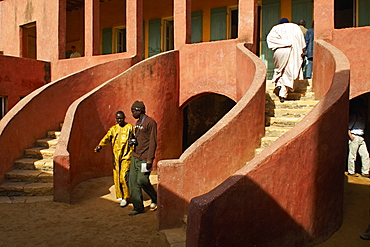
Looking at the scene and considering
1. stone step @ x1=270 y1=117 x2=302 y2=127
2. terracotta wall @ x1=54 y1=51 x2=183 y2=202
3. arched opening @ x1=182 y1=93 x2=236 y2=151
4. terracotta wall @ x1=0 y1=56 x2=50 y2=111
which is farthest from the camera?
arched opening @ x1=182 y1=93 x2=236 y2=151

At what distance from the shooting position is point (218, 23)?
40.3 ft

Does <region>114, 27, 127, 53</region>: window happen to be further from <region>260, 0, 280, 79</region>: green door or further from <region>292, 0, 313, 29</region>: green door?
<region>292, 0, 313, 29</region>: green door

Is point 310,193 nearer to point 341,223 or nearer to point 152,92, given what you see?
point 341,223

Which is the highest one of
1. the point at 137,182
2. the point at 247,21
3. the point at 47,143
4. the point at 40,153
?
the point at 247,21

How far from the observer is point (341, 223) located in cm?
501

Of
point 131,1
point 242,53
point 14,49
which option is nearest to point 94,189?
point 242,53

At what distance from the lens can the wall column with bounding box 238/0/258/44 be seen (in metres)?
8.30

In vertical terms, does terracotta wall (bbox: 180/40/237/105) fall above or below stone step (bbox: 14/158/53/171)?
above

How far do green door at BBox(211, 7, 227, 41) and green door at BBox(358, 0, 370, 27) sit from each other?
418 cm

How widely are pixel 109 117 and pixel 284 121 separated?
12.6ft

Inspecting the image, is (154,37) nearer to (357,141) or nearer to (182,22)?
(182,22)

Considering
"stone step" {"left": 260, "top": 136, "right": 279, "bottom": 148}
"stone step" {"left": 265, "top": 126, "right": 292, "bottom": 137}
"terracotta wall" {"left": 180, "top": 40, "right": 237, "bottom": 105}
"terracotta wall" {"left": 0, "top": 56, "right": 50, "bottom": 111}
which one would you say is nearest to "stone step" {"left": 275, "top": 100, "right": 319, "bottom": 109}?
"stone step" {"left": 265, "top": 126, "right": 292, "bottom": 137}

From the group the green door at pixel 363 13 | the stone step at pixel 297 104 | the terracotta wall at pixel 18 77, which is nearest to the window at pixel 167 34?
the terracotta wall at pixel 18 77

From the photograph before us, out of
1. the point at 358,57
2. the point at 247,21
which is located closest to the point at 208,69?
the point at 247,21
